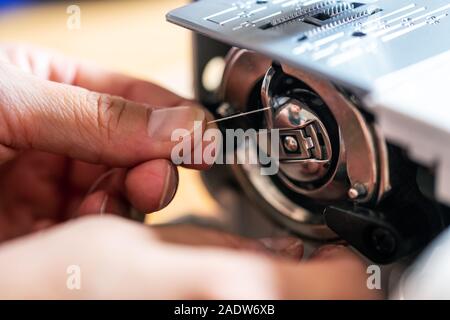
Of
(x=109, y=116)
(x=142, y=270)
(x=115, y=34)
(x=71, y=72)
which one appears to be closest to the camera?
(x=142, y=270)

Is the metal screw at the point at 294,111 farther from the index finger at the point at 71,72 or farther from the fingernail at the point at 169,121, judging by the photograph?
the index finger at the point at 71,72

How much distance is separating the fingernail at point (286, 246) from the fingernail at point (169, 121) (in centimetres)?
11

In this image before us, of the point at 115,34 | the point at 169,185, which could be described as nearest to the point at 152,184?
the point at 169,185

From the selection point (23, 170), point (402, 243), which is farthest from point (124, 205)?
point (402, 243)

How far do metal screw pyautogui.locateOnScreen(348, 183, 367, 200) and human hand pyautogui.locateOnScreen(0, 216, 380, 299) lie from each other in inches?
2.4

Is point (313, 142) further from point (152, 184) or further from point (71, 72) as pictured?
point (71, 72)

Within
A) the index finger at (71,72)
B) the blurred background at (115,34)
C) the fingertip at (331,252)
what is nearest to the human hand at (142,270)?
the fingertip at (331,252)

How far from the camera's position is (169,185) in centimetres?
50

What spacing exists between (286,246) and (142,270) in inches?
6.2

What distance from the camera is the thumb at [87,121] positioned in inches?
19.4

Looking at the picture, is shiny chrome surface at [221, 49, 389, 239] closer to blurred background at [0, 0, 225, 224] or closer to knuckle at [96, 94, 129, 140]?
knuckle at [96, 94, 129, 140]

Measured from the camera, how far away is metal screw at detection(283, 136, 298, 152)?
1.56 ft

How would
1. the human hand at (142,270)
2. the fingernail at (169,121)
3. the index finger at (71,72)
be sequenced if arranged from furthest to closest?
the index finger at (71,72) < the fingernail at (169,121) < the human hand at (142,270)
